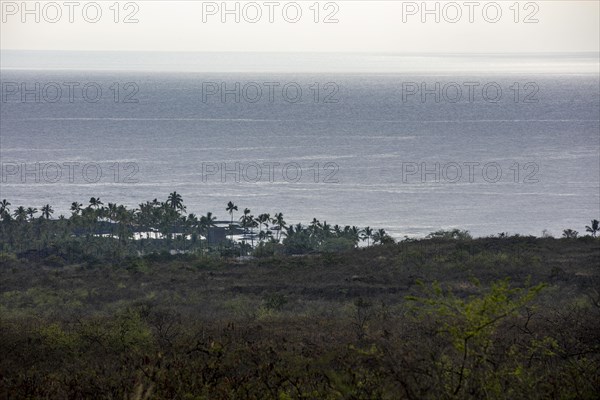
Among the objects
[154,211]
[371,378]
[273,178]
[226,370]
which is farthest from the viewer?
[273,178]

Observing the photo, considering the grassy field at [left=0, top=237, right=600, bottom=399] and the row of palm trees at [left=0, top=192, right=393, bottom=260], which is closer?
the grassy field at [left=0, top=237, right=600, bottom=399]

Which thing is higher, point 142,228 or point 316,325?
point 142,228

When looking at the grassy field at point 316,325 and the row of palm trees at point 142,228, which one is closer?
the grassy field at point 316,325

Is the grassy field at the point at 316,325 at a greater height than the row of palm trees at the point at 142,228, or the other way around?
the row of palm trees at the point at 142,228

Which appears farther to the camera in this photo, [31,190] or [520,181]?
[520,181]

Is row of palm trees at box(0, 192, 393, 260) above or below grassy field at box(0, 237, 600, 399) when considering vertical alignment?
above

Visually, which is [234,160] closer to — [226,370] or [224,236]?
[224,236]

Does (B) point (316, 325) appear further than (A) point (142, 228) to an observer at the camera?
No

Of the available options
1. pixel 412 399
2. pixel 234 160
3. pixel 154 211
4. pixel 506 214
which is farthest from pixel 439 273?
pixel 234 160
